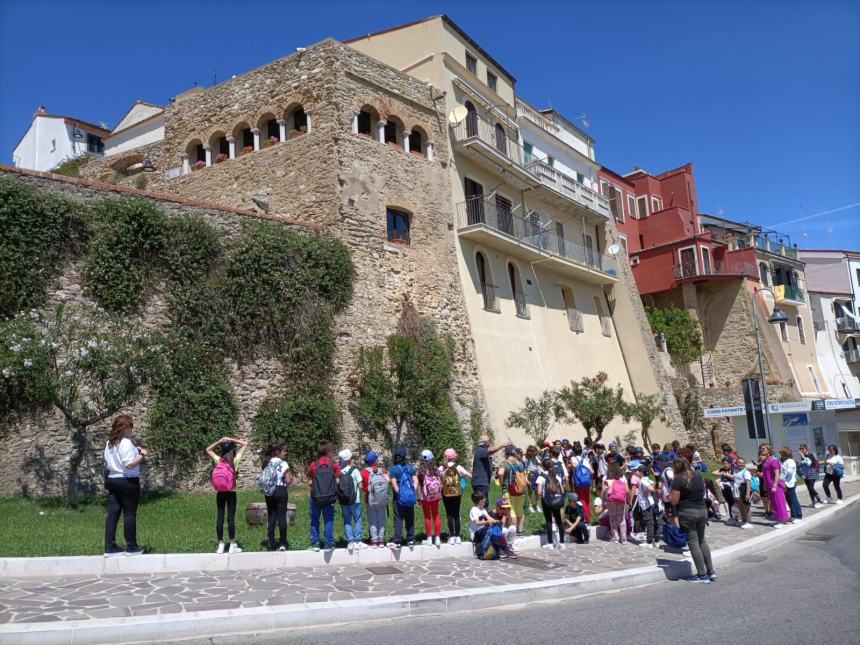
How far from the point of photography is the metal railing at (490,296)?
24516 millimetres

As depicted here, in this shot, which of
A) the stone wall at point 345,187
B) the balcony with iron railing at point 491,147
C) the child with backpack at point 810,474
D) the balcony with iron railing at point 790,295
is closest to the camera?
the stone wall at point 345,187

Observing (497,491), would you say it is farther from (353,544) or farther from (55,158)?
(55,158)

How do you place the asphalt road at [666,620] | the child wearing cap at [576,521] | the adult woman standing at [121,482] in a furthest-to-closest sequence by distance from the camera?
the child wearing cap at [576,521], the adult woman standing at [121,482], the asphalt road at [666,620]

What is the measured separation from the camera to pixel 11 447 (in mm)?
13492

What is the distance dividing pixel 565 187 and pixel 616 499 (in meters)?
20.4

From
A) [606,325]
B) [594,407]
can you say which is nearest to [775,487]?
[594,407]

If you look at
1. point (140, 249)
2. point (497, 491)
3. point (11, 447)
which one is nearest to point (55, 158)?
point (140, 249)

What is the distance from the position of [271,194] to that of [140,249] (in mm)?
6087

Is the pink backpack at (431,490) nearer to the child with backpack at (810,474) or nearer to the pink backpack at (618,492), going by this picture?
the pink backpack at (618,492)

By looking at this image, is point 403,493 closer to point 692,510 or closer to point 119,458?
point 119,458

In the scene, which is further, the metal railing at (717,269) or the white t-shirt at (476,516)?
the metal railing at (717,269)

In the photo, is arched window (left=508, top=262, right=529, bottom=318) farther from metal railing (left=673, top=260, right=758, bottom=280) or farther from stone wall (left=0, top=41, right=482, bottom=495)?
metal railing (left=673, top=260, right=758, bottom=280)

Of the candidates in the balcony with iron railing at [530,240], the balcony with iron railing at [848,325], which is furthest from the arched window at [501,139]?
the balcony with iron railing at [848,325]

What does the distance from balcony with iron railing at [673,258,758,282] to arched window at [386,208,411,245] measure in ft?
74.8
